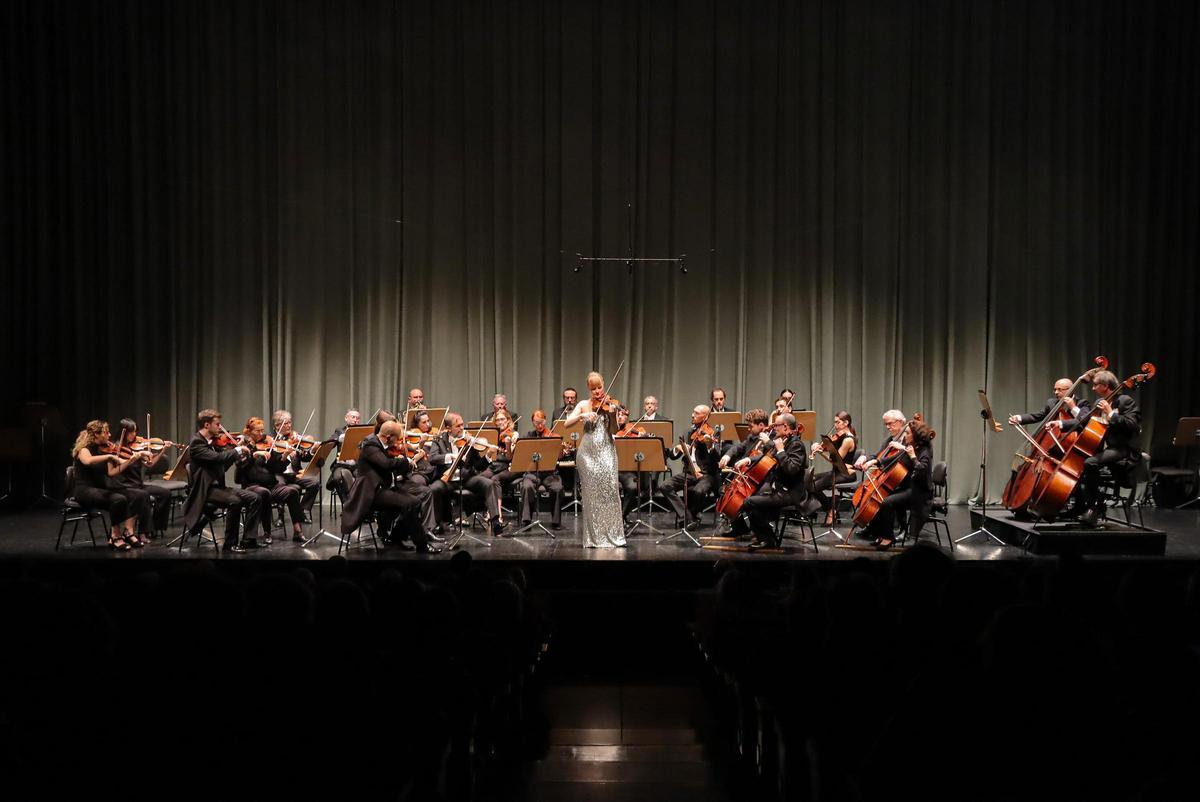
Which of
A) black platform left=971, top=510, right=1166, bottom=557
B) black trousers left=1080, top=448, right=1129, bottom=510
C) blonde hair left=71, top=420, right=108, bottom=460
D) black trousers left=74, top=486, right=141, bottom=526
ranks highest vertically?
blonde hair left=71, top=420, right=108, bottom=460

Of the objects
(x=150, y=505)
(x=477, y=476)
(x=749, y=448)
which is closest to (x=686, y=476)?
(x=749, y=448)

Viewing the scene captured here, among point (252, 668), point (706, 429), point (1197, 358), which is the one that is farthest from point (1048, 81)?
point (252, 668)

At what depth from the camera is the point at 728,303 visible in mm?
12328

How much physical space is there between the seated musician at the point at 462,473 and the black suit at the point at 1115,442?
5.15 meters

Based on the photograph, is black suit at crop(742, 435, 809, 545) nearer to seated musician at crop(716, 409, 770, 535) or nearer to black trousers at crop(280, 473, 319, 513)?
seated musician at crop(716, 409, 770, 535)

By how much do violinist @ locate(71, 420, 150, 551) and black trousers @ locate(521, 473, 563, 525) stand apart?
3.50m

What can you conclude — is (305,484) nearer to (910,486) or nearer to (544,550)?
(544,550)

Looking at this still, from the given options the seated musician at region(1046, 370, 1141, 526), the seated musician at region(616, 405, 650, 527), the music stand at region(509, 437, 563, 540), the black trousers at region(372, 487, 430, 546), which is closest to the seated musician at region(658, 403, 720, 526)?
the seated musician at region(616, 405, 650, 527)

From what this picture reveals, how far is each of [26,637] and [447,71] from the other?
10425 mm

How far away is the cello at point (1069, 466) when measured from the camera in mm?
7898

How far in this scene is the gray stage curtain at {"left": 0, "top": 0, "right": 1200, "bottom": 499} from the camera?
39.5ft

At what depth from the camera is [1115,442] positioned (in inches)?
323

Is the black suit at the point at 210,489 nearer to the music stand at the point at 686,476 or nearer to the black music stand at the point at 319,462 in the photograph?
the black music stand at the point at 319,462

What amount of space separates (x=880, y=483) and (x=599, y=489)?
7.96 ft
